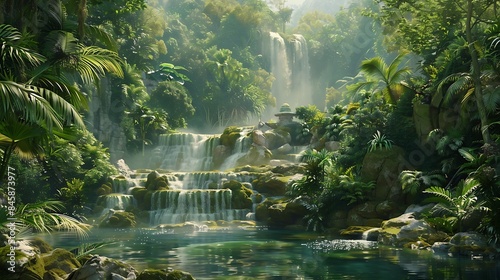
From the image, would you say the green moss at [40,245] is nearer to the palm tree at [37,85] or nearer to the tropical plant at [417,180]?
the palm tree at [37,85]

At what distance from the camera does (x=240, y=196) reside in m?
27.6

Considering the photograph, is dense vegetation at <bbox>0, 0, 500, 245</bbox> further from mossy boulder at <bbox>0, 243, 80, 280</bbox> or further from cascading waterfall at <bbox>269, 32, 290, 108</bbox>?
cascading waterfall at <bbox>269, 32, 290, 108</bbox>

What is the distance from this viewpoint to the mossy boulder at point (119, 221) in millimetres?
26281

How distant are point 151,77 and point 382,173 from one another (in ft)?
103

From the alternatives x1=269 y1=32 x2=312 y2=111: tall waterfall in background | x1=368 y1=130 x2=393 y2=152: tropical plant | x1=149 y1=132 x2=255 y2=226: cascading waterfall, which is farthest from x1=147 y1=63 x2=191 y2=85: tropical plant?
x1=368 y1=130 x2=393 y2=152: tropical plant

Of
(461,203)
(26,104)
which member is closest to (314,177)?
(461,203)

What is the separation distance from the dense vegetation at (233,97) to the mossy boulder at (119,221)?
2154 millimetres

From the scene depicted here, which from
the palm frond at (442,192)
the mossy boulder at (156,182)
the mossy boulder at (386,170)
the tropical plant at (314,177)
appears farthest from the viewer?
the mossy boulder at (156,182)

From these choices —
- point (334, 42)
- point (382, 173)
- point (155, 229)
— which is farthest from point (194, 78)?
point (382, 173)

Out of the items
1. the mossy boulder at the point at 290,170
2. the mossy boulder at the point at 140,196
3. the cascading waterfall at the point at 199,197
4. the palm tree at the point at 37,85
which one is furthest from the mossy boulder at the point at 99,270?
the mossy boulder at the point at 290,170

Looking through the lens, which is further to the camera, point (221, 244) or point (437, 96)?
point (437, 96)

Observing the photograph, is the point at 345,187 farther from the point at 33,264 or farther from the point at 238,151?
the point at 238,151

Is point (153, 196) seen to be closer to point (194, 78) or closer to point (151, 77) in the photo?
point (151, 77)

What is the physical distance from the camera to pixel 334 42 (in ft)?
234
